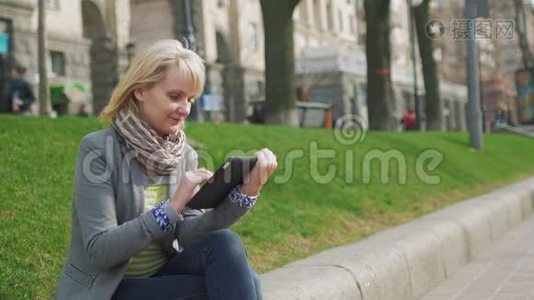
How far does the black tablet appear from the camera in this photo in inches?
114

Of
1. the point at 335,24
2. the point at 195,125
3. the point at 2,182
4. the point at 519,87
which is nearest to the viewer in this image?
the point at 2,182

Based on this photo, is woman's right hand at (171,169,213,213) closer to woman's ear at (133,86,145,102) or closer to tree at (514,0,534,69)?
woman's ear at (133,86,145,102)

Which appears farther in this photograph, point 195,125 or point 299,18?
point 299,18

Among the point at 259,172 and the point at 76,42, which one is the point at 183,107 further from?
the point at 76,42

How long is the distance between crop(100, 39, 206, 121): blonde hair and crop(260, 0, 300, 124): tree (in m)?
11.4

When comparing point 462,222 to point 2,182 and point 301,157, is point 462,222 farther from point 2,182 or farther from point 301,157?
point 2,182

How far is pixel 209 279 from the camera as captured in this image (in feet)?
9.45

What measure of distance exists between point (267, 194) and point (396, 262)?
2.72 meters

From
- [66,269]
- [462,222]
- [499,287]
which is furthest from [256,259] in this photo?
[66,269]

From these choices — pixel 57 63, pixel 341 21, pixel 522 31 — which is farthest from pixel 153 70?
pixel 341 21

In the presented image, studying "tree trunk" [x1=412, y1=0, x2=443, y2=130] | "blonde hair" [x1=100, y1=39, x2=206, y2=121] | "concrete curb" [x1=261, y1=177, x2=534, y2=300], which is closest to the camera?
"blonde hair" [x1=100, y1=39, x2=206, y2=121]

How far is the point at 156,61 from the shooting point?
9.28 ft

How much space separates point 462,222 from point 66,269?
487 centimetres

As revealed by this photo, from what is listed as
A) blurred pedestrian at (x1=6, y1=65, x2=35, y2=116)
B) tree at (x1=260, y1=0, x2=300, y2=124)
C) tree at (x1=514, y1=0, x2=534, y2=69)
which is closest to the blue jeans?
tree at (x1=260, y1=0, x2=300, y2=124)
